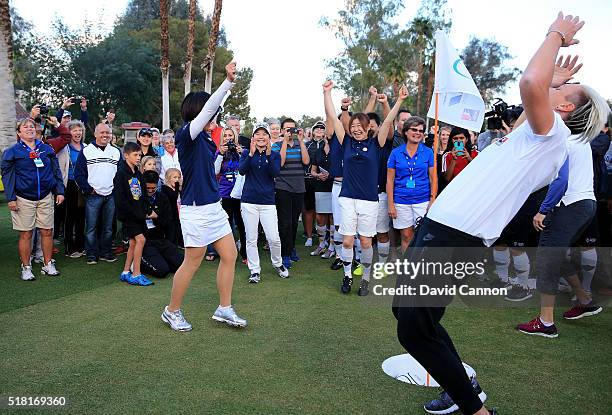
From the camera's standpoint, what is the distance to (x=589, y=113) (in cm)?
285

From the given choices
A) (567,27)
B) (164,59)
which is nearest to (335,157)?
(567,27)

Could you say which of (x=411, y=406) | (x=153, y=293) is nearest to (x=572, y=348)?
(x=411, y=406)

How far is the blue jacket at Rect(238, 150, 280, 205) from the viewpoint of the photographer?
7.00 meters

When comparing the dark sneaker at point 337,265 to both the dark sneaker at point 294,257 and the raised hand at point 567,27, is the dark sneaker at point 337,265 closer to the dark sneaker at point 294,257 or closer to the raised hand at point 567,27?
the dark sneaker at point 294,257

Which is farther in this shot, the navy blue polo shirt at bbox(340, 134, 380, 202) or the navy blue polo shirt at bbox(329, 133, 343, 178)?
the navy blue polo shirt at bbox(329, 133, 343, 178)

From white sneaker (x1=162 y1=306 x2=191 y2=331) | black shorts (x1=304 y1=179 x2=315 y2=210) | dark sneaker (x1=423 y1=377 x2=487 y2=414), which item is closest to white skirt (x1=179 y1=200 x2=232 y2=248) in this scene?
white sneaker (x1=162 y1=306 x2=191 y2=331)

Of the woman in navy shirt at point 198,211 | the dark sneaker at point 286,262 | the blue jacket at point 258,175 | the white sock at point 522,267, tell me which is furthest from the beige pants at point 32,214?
the white sock at point 522,267

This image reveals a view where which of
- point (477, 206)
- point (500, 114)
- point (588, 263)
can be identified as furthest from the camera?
point (588, 263)

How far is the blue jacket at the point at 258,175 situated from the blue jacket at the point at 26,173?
276 centimetres

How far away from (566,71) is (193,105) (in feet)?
10.3

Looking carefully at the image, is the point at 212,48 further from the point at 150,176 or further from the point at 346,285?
the point at 346,285

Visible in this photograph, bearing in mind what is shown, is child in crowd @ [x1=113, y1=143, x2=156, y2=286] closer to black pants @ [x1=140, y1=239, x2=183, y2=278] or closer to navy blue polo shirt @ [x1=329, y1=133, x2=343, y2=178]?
black pants @ [x1=140, y1=239, x2=183, y2=278]

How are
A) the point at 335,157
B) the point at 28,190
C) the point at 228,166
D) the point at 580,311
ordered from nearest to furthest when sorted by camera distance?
the point at 580,311, the point at 28,190, the point at 335,157, the point at 228,166

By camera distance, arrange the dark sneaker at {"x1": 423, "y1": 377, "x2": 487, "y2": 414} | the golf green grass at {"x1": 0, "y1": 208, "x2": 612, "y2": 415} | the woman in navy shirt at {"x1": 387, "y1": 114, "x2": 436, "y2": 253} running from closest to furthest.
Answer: the dark sneaker at {"x1": 423, "y1": 377, "x2": 487, "y2": 414} < the golf green grass at {"x1": 0, "y1": 208, "x2": 612, "y2": 415} < the woman in navy shirt at {"x1": 387, "y1": 114, "x2": 436, "y2": 253}
